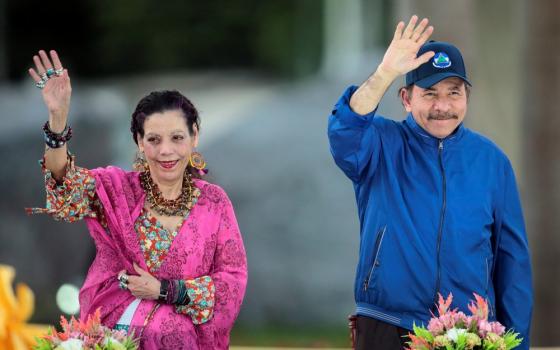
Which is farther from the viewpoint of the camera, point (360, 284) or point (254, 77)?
point (254, 77)

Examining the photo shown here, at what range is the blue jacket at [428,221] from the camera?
15.6 ft

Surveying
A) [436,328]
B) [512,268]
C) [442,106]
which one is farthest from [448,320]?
[442,106]

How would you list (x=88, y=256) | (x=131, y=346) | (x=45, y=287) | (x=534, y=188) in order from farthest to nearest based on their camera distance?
1. (x=45, y=287)
2. (x=88, y=256)
3. (x=534, y=188)
4. (x=131, y=346)

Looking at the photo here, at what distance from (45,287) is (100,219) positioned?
7.30 metres

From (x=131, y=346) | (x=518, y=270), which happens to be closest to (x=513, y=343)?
(x=518, y=270)

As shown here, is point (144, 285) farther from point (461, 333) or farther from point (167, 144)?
point (461, 333)

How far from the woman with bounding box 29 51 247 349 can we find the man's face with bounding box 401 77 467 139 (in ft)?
2.86

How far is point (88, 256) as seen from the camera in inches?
436

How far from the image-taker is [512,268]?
5.00 meters

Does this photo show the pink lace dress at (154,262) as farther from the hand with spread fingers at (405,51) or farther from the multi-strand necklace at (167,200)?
the hand with spread fingers at (405,51)

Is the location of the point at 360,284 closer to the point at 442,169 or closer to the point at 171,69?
the point at 442,169

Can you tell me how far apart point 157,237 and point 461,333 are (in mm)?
1196

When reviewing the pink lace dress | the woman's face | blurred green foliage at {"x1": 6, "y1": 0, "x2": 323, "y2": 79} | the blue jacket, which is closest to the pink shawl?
the pink lace dress

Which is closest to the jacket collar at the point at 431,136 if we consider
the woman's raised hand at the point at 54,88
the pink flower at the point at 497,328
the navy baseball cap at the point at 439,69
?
the navy baseball cap at the point at 439,69
